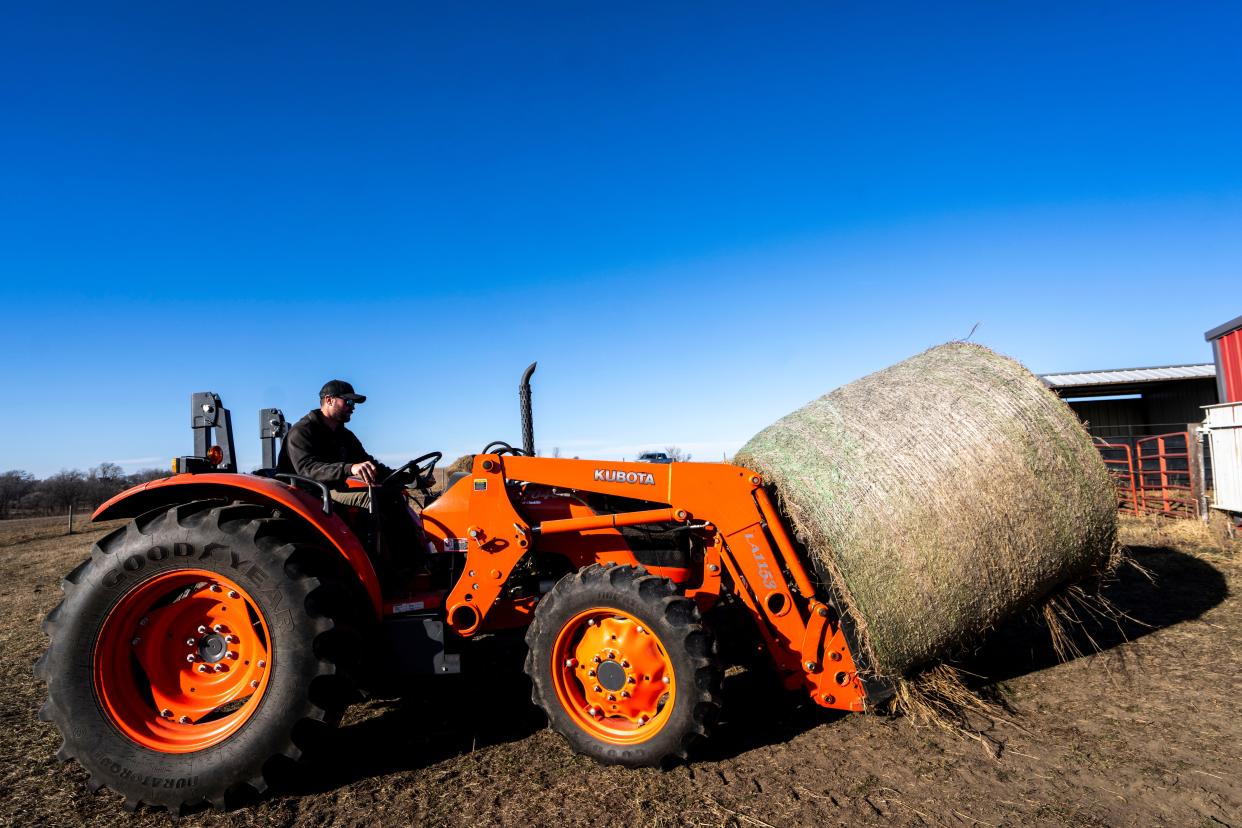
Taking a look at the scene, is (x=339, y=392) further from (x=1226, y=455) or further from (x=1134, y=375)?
(x=1134, y=375)

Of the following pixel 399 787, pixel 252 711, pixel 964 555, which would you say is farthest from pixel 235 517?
pixel 964 555

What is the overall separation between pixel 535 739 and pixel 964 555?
2.49 metres

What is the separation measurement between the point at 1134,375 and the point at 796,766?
21.6 m

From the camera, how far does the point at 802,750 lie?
3.70 m

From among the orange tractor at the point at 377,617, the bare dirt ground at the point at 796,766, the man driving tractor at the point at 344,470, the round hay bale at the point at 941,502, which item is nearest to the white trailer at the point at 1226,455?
the bare dirt ground at the point at 796,766

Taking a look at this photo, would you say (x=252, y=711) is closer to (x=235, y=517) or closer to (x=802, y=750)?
(x=235, y=517)

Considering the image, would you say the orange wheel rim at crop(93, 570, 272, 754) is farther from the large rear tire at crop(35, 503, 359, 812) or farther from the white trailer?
the white trailer

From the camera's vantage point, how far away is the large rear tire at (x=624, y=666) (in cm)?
347

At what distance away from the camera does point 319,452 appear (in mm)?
4691

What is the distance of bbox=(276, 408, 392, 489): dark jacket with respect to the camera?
4.30m

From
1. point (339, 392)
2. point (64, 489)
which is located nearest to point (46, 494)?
point (64, 489)

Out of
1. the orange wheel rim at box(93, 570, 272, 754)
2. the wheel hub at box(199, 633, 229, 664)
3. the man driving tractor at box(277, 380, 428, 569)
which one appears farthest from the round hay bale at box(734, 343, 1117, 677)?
the wheel hub at box(199, 633, 229, 664)

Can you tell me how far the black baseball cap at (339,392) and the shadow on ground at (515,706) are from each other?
6.15 feet

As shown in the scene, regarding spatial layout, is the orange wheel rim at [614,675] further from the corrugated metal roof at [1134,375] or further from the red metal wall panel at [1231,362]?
the corrugated metal roof at [1134,375]
